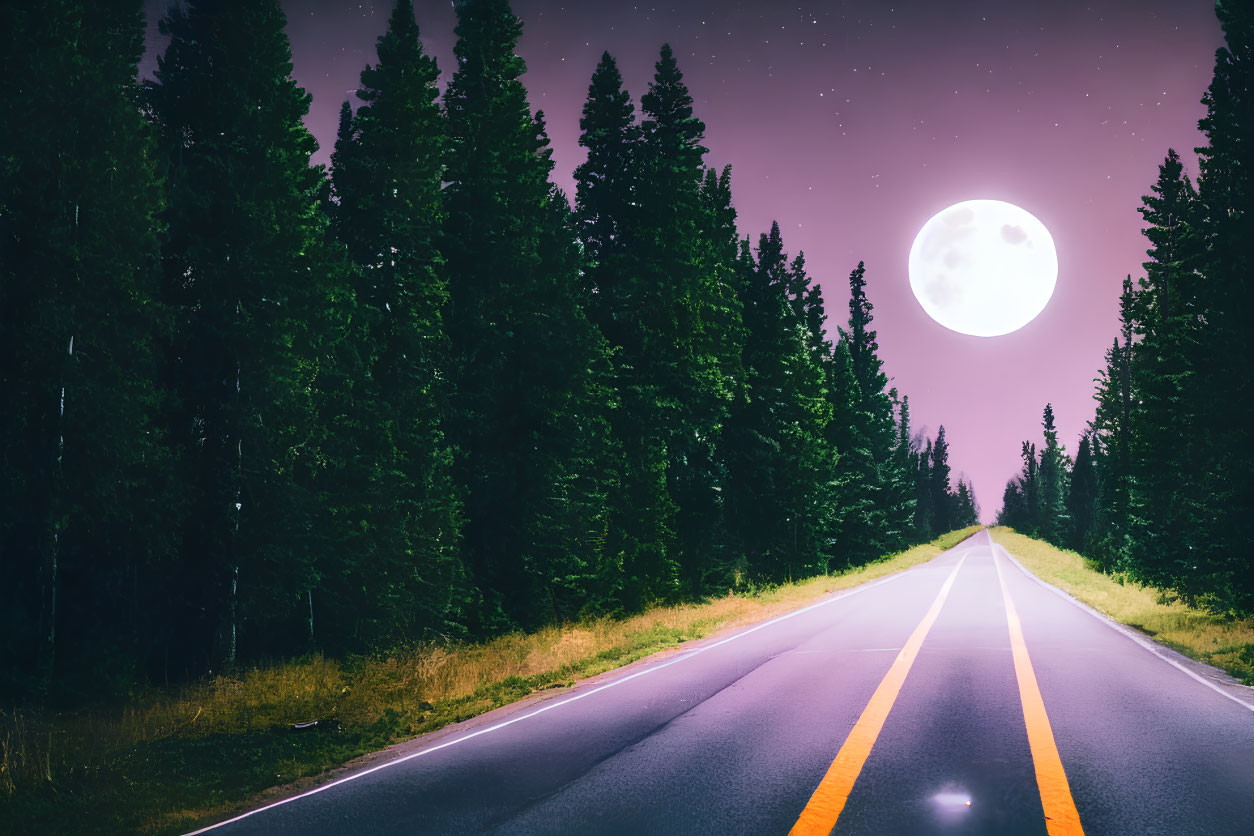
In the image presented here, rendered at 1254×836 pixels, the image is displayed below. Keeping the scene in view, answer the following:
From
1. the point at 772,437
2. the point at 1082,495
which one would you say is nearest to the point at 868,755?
the point at 772,437

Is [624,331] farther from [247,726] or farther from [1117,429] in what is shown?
[1117,429]

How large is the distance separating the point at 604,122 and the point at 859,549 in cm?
3844

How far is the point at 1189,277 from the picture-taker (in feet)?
71.6

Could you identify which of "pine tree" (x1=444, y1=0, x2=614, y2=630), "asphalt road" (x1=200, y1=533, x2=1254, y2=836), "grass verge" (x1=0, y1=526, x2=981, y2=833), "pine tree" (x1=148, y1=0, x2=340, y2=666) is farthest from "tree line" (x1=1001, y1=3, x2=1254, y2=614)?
"pine tree" (x1=148, y1=0, x2=340, y2=666)

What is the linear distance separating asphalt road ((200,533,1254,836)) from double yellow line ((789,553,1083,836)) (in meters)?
0.03

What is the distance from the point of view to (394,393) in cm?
1781

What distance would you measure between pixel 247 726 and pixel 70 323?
332 inches

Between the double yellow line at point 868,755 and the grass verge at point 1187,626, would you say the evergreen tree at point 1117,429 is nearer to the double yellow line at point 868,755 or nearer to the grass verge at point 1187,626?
the grass verge at point 1187,626

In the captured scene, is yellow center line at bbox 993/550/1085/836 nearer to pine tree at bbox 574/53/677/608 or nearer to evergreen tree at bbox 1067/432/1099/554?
pine tree at bbox 574/53/677/608

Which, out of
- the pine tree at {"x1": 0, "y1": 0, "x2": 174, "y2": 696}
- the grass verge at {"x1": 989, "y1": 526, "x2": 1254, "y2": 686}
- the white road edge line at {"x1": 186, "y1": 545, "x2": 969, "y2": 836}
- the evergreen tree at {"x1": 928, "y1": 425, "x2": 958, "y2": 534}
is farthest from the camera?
the evergreen tree at {"x1": 928, "y1": 425, "x2": 958, "y2": 534}

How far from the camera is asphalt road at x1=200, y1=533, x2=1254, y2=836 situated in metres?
5.27

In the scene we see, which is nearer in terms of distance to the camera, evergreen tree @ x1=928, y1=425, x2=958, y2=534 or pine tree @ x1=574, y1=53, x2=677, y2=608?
pine tree @ x1=574, y1=53, x2=677, y2=608

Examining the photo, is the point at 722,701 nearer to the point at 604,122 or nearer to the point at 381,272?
the point at 381,272

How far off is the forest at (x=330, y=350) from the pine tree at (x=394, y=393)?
8cm
